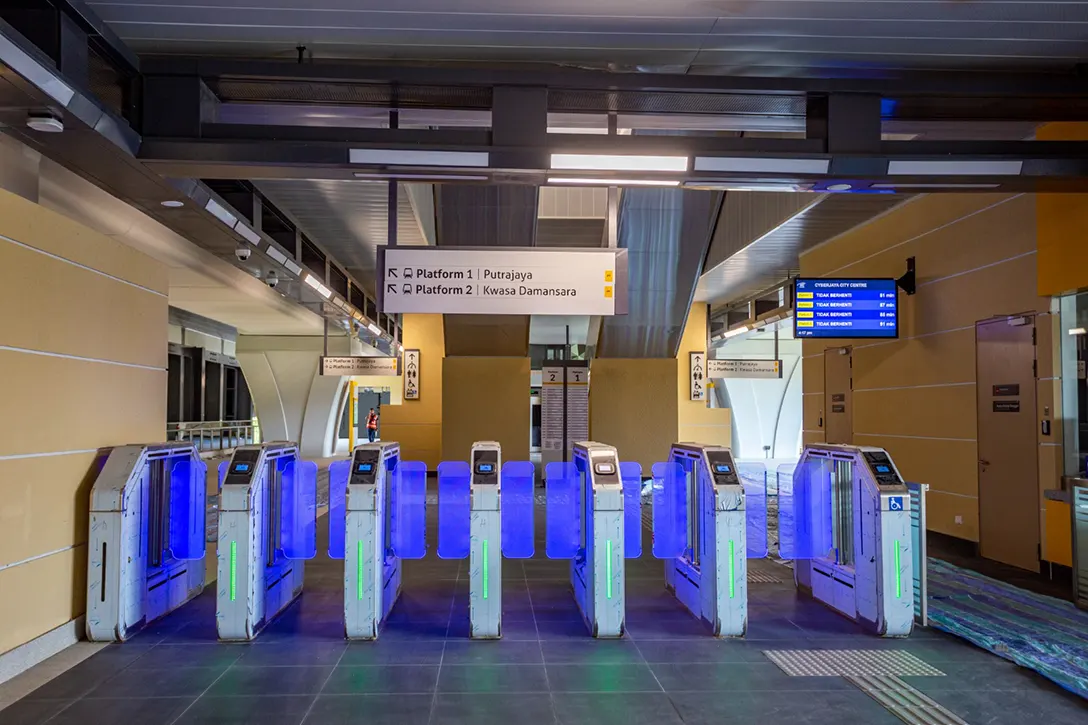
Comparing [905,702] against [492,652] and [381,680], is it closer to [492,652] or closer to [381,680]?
[492,652]

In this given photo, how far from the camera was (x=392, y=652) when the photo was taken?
4.24 metres

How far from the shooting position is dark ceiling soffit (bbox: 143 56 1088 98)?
13.1 feet

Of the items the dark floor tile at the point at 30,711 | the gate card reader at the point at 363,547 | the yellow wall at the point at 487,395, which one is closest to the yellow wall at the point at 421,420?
the yellow wall at the point at 487,395

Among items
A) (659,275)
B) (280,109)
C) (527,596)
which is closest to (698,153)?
(280,109)

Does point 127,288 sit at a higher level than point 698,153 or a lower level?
lower

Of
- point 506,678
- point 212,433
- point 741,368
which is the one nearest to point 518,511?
point 506,678

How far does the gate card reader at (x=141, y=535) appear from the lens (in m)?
4.43

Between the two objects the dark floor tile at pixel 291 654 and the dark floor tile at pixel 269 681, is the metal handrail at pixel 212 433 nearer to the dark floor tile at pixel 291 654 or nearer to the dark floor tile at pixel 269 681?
the dark floor tile at pixel 291 654

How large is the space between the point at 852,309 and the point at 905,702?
190 inches

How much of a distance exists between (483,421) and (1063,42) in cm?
927

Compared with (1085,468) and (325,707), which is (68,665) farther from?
(1085,468)

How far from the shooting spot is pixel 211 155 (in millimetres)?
3963

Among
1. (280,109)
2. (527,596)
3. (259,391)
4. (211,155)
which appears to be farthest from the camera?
(259,391)

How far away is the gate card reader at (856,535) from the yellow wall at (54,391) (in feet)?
15.4
